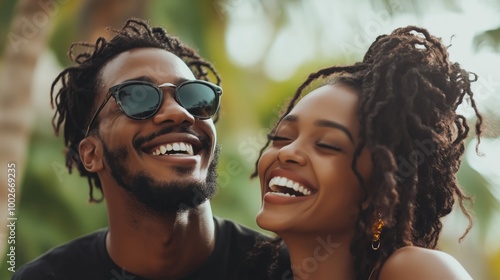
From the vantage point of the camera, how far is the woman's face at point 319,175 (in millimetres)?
3678

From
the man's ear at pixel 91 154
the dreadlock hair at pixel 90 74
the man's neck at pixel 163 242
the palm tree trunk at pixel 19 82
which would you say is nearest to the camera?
the man's neck at pixel 163 242

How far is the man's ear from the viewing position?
16.4 ft

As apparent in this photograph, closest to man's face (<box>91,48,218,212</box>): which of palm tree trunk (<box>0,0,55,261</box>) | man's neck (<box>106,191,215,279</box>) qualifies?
man's neck (<box>106,191,215,279</box>)

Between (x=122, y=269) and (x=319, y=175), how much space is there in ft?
5.80

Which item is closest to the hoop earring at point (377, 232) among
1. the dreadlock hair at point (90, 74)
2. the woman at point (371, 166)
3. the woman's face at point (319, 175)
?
the woman at point (371, 166)

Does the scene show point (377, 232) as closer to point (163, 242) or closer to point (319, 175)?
point (319, 175)

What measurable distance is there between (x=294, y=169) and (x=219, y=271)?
1328mm

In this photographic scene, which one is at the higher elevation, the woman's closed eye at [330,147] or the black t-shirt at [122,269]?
the woman's closed eye at [330,147]

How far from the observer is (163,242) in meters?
4.79

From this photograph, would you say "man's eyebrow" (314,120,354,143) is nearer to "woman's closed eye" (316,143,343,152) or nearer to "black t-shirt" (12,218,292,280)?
"woman's closed eye" (316,143,343,152)

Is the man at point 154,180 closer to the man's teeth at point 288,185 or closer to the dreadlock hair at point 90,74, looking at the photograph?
the dreadlock hair at point 90,74

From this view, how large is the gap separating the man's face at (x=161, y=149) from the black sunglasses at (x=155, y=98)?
0.04m

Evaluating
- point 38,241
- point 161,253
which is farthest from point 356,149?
point 38,241

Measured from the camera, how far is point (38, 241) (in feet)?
29.0
